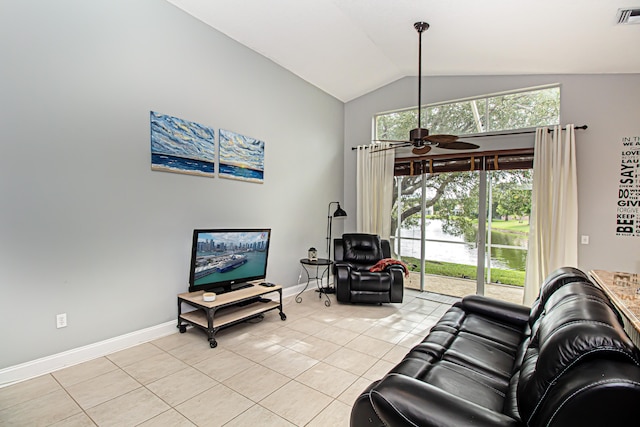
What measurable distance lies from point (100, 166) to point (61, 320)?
136cm

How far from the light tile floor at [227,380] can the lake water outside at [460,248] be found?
5.99 feet

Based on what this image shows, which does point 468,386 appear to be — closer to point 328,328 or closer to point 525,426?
point 525,426

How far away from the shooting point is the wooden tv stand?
3145mm

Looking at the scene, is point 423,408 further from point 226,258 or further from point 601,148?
point 601,148

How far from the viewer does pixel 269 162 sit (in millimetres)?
4527

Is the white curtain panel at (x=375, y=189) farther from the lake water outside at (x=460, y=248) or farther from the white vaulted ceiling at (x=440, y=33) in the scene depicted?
the white vaulted ceiling at (x=440, y=33)

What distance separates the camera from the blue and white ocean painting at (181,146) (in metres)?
3.23

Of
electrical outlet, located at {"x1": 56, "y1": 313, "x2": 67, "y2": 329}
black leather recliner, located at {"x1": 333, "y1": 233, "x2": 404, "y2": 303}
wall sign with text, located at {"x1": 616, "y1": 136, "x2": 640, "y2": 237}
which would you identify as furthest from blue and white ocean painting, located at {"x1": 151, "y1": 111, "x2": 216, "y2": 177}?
wall sign with text, located at {"x1": 616, "y1": 136, "x2": 640, "y2": 237}

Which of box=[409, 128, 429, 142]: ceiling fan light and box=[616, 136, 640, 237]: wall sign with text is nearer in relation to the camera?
box=[409, 128, 429, 142]: ceiling fan light

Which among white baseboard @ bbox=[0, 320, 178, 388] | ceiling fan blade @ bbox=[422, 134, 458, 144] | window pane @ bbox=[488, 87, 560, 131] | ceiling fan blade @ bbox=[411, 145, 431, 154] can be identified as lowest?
white baseboard @ bbox=[0, 320, 178, 388]

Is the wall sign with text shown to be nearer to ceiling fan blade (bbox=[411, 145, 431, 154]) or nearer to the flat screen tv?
ceiling fan blade (bbox=[411, 145, 431, 154])

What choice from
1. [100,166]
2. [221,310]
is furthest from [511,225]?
[100,166]

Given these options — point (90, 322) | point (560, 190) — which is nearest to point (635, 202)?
point (560, 190)

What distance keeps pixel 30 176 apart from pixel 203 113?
5.69 ft
